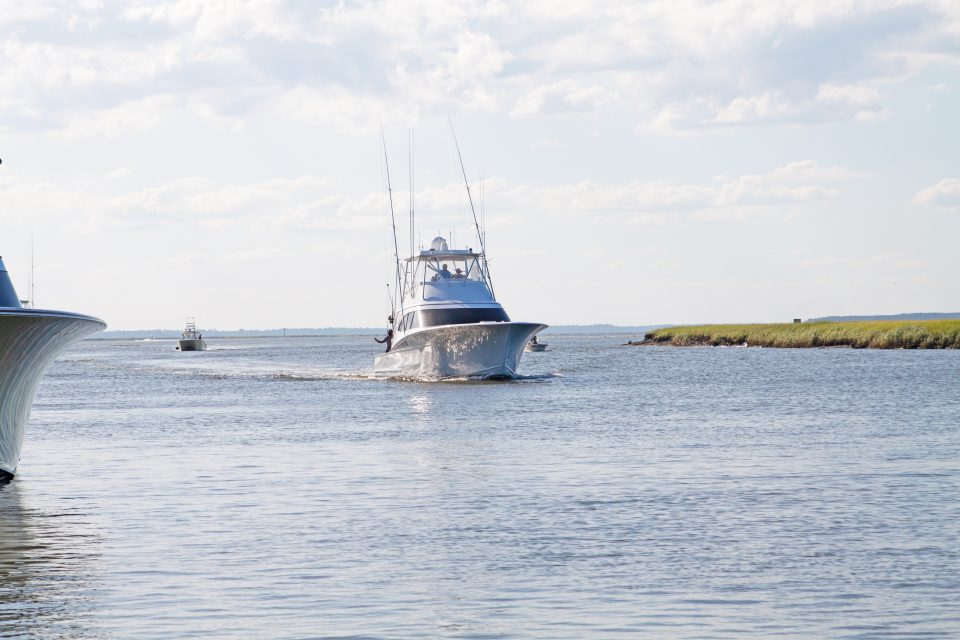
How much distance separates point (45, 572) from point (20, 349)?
20.9ft

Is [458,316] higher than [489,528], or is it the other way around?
[458,316]

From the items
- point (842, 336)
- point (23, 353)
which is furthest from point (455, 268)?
point (842, 336)

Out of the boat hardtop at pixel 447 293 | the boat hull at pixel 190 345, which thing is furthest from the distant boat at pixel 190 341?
the boat hardtop at pixel 447 293

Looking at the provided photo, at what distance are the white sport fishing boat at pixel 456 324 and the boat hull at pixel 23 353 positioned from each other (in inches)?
1123

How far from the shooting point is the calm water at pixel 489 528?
11.0m

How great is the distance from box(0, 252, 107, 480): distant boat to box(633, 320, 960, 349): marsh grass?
84.4 meters

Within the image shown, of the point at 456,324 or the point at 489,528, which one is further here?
the point at 456,324

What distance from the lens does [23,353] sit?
1897 centimetres

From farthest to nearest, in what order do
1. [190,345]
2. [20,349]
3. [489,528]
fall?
[190,345] < [20,349] < [489,528]

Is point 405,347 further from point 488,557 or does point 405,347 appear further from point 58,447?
point 488,557

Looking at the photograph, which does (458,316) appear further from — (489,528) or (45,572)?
(45,572)

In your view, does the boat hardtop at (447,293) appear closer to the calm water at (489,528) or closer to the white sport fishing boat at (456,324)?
the white sport fishing boat at (456,324)

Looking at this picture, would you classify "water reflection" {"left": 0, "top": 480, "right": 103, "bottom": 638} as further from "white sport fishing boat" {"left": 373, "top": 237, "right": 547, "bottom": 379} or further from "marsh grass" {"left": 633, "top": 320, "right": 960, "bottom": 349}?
"marsh grass" {"left": 633, "top": 320, "right": 960, "bottom": 349}

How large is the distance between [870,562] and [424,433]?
57.3 feet
